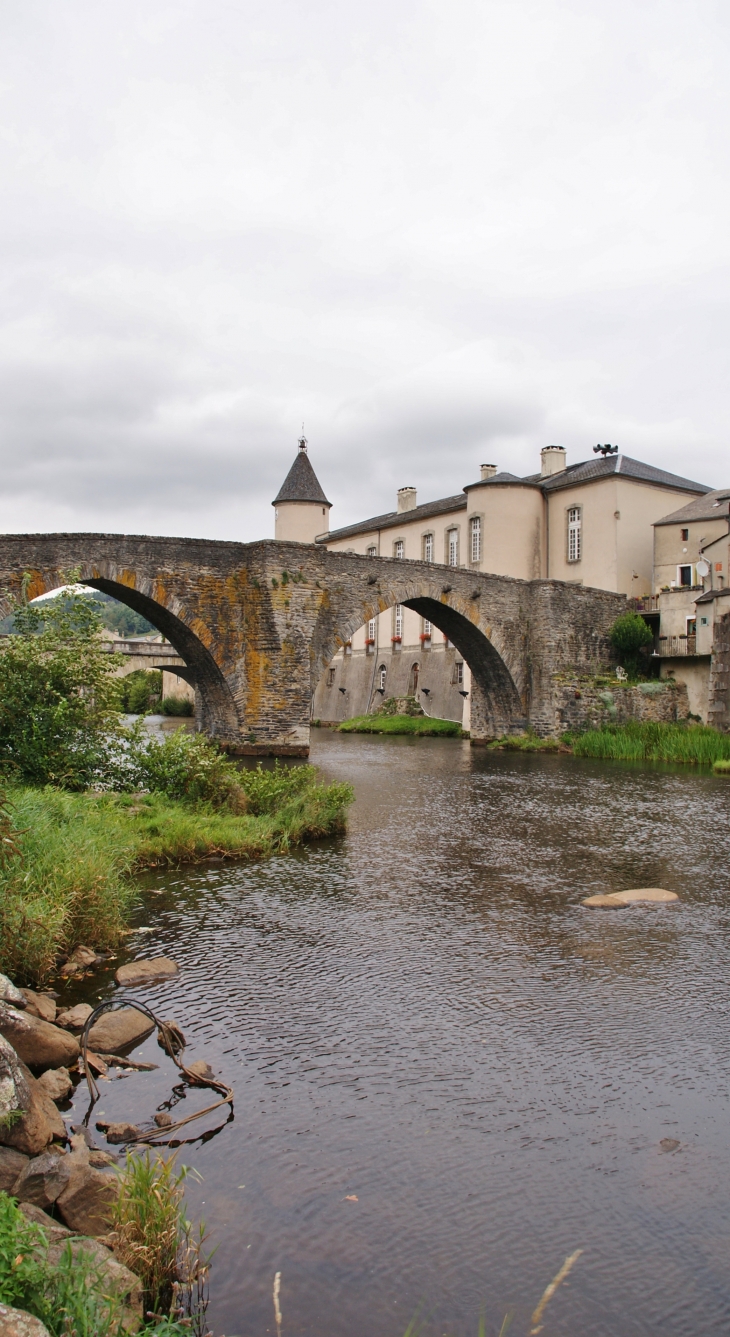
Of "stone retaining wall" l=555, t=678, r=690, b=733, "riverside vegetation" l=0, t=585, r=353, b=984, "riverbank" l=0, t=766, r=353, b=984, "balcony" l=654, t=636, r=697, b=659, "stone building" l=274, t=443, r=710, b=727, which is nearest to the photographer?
"riverbank" l=0, t=766, r=353, b=984

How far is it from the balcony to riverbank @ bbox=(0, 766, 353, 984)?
70.1 feet

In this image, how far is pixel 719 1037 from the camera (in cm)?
625

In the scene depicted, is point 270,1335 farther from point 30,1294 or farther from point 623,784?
point 623,784

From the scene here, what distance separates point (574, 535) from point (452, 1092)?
33405 mm

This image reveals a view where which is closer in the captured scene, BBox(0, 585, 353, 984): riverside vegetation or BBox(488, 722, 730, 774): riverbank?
BBox(0, 585, 353, 984): riverside vegetation

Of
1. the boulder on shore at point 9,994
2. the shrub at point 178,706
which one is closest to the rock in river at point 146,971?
the boulder on shore at point 9,994

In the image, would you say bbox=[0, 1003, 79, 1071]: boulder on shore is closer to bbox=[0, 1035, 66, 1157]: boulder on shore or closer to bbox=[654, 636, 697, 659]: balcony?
bbox=[0, 1035, 66, 1157]: boulder on shore

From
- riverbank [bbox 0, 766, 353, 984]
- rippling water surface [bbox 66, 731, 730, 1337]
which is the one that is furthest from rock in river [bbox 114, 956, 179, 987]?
riverbank [bbox 0, 766, 353, 984]

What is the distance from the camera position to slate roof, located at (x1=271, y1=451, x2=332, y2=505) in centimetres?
3738

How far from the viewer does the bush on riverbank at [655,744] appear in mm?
26234

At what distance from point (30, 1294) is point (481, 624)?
28.4 m

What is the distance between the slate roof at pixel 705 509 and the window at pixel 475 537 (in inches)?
267

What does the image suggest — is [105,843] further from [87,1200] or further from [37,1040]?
[87,1200]

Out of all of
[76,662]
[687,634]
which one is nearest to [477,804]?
[76,662]
